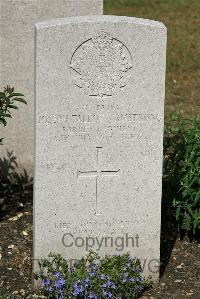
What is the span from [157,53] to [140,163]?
73 centimetres

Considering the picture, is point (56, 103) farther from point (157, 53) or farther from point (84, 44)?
point (157, 53)

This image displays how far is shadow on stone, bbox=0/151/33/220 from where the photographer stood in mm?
6441

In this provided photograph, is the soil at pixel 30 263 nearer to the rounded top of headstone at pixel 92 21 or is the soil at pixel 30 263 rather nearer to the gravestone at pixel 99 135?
the gravestone at pixel 99 135

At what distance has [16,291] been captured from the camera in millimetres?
4867

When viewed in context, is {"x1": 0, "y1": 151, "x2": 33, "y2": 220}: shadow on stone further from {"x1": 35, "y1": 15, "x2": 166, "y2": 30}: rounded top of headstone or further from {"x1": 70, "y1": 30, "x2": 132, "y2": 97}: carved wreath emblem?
{"x1": 35, "y1": 15, "x2": 166, "y2": 30}: rounded top of headstone

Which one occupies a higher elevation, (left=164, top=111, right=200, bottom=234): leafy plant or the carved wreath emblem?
the carved wreath emblem

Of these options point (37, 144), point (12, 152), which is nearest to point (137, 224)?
point (37, 144)

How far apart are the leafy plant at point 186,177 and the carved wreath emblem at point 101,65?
3.51 feet

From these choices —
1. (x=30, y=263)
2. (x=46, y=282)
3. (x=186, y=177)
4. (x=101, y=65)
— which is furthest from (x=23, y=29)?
(x=46, y=282)

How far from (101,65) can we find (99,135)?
455 mm

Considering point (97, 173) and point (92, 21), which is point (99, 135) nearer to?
point (97, 173)

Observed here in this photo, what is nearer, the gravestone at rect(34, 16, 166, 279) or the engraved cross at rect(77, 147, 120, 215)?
the gravestone at rect(34, 16, 166, 279)

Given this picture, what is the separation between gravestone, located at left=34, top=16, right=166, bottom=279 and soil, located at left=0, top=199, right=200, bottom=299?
28cm

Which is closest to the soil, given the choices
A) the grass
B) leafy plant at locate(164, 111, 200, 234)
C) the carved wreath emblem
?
leafy plant at locate(164, 111, 200, 234)
